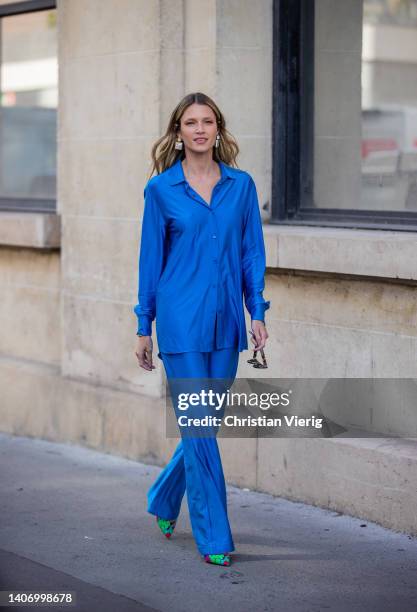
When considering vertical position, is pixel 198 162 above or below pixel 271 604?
above

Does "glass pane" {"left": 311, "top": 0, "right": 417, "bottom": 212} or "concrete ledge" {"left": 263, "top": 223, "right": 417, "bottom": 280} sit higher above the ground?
"glass pane" {"left": 311, "top": 0, "right": 417, "bottom": 212}

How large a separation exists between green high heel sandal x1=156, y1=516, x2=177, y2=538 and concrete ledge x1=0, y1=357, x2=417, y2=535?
993mm

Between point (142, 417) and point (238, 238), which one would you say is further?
point (142, 417)

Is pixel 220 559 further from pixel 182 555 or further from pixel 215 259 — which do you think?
pixel 215 259

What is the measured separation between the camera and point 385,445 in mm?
6824

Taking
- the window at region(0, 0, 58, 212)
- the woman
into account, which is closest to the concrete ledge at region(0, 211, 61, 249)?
the window at region(0, 0, 58, 212)

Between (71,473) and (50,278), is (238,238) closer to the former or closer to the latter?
(71,473)

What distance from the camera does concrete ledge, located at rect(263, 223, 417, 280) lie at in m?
6.62

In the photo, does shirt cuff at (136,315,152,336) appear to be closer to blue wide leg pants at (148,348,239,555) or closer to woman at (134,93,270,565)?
woman at (134,93,270,565)

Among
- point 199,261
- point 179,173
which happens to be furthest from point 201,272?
point 179,173

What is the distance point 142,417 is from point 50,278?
1.50 metres

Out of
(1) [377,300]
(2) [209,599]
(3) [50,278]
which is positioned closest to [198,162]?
(1) [377,300]

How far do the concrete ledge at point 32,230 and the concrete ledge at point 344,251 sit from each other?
1.92 m

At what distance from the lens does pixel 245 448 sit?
7559 mm
